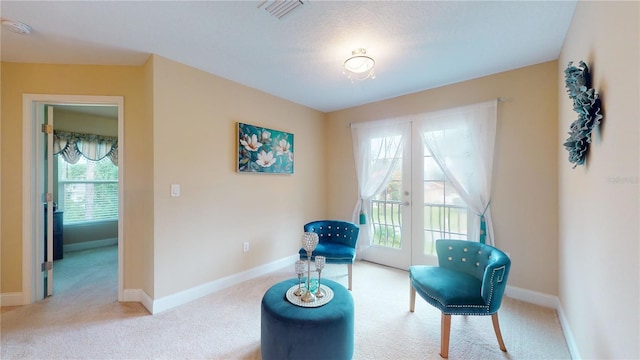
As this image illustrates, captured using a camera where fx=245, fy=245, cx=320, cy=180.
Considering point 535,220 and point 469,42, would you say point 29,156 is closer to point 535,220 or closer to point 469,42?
point 469,42

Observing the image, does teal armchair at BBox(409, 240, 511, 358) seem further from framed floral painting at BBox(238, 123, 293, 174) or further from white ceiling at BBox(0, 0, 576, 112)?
framed floral painting at BBox(238, 123, 293, 174)

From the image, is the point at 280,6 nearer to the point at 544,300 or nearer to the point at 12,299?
the point at 544,300

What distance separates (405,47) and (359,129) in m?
1.69

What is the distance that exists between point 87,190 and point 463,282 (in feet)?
20.1

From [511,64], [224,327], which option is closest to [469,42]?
[511,64]

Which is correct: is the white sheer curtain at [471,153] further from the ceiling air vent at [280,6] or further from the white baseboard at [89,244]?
the white baseboard at [89,244]

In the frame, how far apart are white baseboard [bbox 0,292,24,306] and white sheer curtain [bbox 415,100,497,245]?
472 cm

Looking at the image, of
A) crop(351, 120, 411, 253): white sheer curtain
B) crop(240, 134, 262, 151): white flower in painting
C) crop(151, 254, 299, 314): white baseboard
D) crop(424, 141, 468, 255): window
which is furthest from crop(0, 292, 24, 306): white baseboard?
crop(424, 141, 468, 255): window

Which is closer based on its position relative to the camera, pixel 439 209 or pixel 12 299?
pixel 12 299

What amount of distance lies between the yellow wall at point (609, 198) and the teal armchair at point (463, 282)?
1.49 ft

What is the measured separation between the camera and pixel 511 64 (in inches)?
99.3

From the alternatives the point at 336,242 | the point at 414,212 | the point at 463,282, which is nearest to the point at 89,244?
the point at 336,242

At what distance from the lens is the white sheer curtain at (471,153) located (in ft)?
8.95

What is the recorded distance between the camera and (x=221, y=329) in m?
2.11
